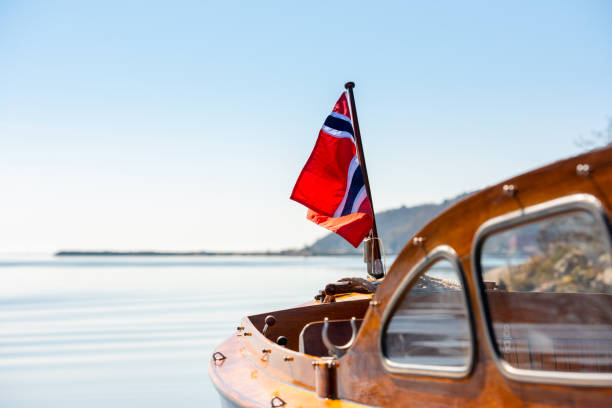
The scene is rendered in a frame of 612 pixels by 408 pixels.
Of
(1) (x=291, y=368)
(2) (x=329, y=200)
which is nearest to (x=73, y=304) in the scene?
(2) (x=329, y=200)

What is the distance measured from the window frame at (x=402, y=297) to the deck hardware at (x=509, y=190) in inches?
16.8

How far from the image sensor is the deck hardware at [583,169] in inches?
84.3

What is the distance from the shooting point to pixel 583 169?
2.15m

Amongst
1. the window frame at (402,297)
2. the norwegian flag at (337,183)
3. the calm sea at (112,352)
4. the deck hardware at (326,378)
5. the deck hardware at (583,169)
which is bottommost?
the calm sea at (112,352)

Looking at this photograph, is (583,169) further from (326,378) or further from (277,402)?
(277,402)

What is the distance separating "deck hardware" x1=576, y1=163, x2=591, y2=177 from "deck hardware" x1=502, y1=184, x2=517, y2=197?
→ 0.94 feet

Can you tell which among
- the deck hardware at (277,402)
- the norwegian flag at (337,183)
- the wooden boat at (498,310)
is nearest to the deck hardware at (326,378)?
the wooden boat at (498,310)

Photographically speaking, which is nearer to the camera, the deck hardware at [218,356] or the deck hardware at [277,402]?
the deck hardware at [277,402]

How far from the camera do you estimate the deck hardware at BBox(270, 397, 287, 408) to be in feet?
11.6

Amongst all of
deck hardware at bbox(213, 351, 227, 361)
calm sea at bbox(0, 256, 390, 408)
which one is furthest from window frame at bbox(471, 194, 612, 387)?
calm sea at bbox(0, 256, 390, 408)

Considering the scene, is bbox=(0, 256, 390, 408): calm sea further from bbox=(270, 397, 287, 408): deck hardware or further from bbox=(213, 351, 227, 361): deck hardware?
bbox=(270, 397, 287, 408): deck hardware

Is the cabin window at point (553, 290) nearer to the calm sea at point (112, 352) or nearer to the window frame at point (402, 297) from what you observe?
the window frame at point (402, 297)

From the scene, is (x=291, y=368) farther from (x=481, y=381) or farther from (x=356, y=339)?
(x=481, y=381)

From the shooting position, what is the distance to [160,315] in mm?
22891
